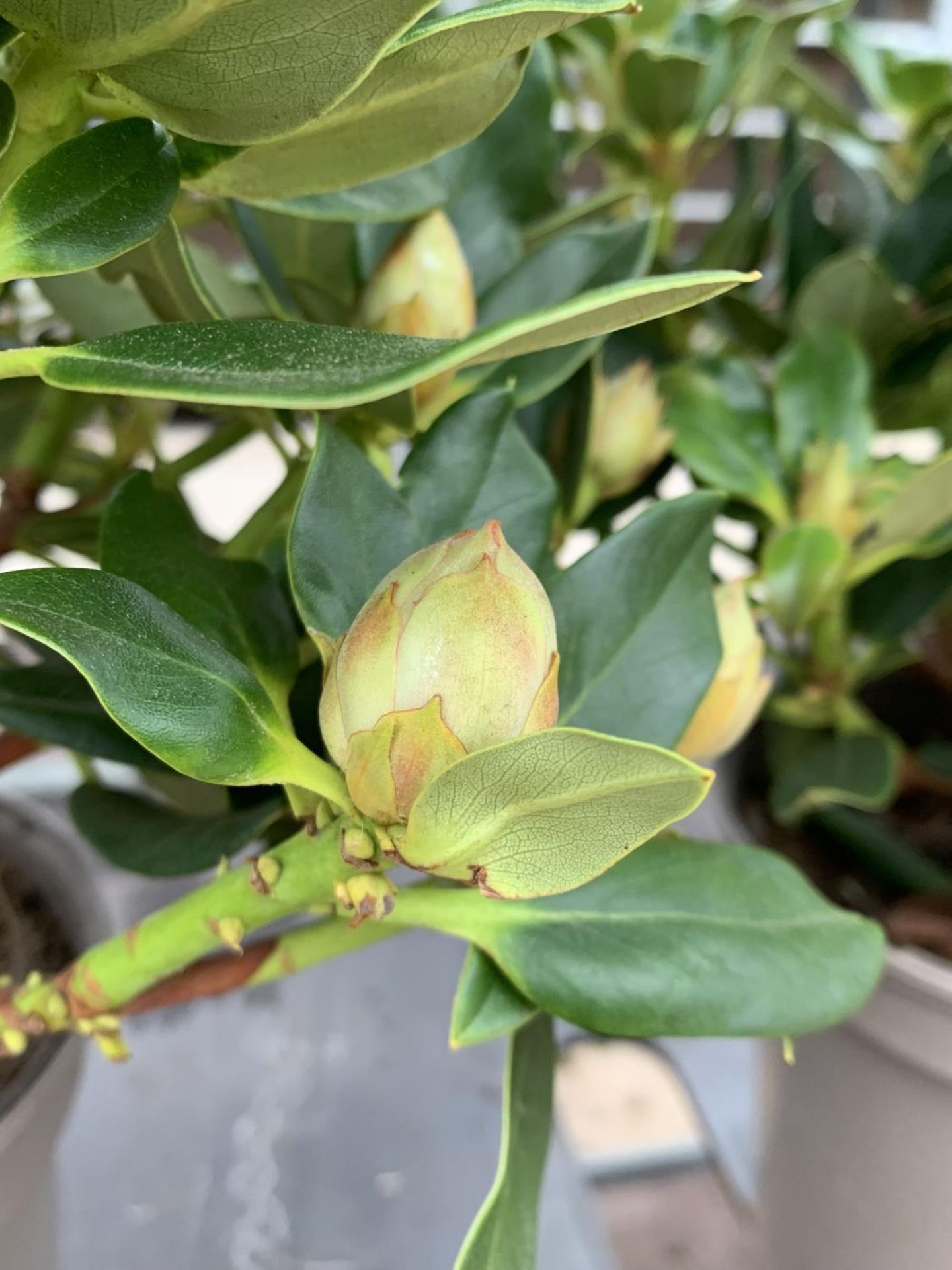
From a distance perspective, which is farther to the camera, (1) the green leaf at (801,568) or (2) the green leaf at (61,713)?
(1) the green leaf at (801,568)

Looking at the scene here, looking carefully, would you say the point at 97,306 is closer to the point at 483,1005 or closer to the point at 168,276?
the point at 168,276

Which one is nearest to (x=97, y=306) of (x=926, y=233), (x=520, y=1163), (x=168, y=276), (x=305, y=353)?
(x=168, y=276)

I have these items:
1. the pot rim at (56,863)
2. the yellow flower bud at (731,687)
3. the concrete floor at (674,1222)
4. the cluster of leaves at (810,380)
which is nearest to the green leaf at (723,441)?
the cluster of leaves at (810,380)

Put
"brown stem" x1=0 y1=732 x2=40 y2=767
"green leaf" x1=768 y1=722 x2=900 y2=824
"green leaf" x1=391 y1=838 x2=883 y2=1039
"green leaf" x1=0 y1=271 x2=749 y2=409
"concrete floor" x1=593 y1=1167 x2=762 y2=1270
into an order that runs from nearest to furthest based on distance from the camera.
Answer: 1. "green leaf" x1=0 y1=271 x2=749 y2=409
2. "green leaf" x1=391 y1=838 x2=883 y2=1039
3. "brown stem" x1=0 y1=732 x2=40 y2=767
4. "green leaf" x1=768 y1=722 x2=900 y2=824
5. "concrete floor" x1=593 y1=1167 x2=762 y2=1270

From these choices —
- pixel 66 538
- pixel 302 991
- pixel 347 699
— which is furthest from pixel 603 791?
pixel 302 991

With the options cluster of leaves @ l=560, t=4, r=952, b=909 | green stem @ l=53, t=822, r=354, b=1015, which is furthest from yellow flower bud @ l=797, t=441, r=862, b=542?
green stem @ l=53, t=822, r=354, b=1015

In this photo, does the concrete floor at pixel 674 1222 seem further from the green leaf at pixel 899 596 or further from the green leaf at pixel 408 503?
the green leaf at pixel 408 503

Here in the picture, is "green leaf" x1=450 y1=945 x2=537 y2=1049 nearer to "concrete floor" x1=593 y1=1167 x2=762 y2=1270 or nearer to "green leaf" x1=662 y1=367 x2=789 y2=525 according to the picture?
"green leaf" x1=662 y1=367 x2=789 y2=525
